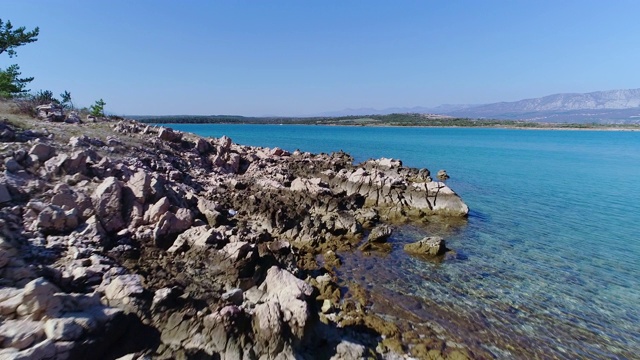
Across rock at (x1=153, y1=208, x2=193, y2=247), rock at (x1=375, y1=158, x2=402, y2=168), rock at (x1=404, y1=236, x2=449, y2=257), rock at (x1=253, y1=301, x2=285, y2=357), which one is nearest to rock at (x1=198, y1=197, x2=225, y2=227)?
rock at (x1=153, y1=208, x2=193, y2=247)

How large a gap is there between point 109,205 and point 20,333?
291 inches

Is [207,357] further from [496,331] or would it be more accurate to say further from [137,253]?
[496,331]

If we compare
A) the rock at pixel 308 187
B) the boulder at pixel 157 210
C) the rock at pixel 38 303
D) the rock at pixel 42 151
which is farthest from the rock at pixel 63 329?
the rock at pixel 308 187

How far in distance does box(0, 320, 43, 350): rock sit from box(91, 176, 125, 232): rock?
248 inches

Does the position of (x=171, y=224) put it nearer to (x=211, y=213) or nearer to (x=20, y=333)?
(x=211, y=213)

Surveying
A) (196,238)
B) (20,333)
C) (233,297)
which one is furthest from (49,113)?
(233,297)

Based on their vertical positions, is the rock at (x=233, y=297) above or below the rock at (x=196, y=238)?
below

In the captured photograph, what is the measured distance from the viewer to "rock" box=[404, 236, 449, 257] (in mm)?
17438

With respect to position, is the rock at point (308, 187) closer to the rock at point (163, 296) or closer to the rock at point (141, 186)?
the rock at point (141, 186)

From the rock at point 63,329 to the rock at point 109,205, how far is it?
632 cm

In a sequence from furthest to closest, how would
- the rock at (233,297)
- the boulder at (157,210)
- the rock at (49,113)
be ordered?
the rock at (49,113) < the boulder at (157,210) < the rock at (233,297)

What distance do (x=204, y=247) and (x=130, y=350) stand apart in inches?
185

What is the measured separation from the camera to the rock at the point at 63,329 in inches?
267

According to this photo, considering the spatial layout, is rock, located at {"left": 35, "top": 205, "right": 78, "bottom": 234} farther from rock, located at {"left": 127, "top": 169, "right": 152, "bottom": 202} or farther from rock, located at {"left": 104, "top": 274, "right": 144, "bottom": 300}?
rock, located at {"left": 104, "top": 274, "right": 144, "bottom": 300}
